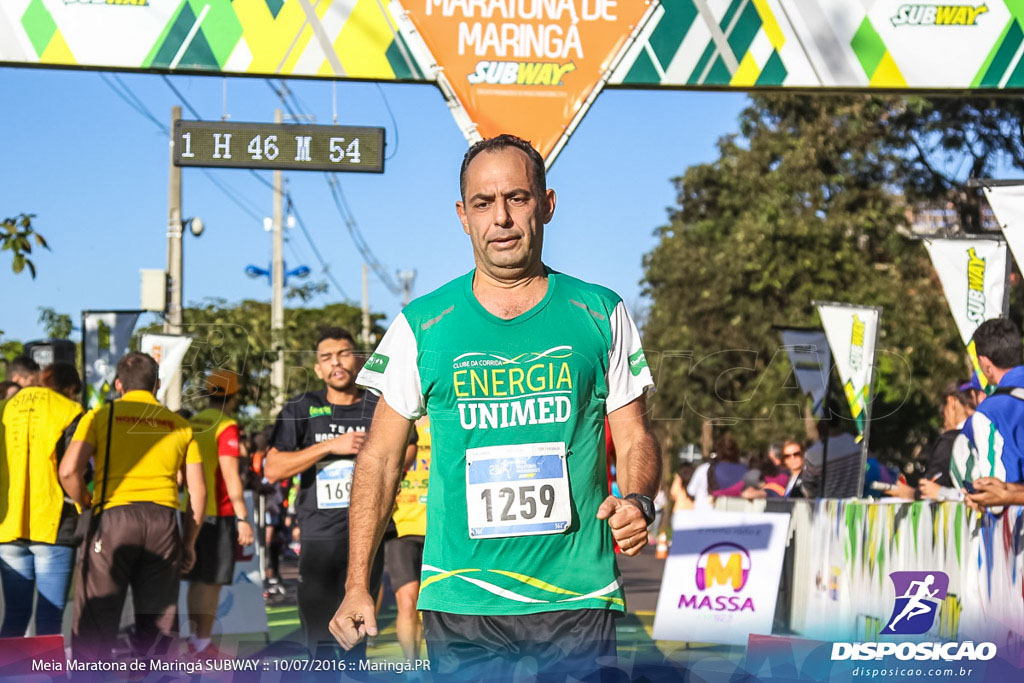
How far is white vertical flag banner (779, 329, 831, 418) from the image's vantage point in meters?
12.2

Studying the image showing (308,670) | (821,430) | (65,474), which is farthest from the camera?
(821,430)

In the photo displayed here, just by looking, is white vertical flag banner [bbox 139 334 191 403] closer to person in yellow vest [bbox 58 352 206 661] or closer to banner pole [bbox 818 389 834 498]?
person in yellow vest [bbox 58 352 206 661]

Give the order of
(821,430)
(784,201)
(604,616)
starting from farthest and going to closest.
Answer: (784,201), (821,430), (604,616)

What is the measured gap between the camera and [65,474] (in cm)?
713

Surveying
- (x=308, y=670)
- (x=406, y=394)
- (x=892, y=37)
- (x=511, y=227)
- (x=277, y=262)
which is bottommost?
(x=308, y=670)

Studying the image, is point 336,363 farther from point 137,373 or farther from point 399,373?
point 399,373

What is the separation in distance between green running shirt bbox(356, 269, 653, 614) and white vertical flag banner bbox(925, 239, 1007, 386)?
6.01 metres

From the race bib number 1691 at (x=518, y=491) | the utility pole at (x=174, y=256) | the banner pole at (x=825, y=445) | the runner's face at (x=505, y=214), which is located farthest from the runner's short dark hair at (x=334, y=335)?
the utility pole at (x=174, y=256)

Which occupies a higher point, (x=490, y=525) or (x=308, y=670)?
(x=490, y=525)

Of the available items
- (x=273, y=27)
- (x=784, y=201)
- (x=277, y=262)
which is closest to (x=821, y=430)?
(x=273, y=27)

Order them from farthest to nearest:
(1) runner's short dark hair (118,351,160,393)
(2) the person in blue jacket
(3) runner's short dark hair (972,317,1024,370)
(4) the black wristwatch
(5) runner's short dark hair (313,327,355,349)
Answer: (5) runner's short dark hair (313,327,355,349), (1) runner's short dark hair (118,351,160,393), (3) runner's short dark hair (972,317,1024,370), (2) the person in blue jacket, (4) the black wristwatch

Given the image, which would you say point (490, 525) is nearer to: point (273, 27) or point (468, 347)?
point (468, 347)

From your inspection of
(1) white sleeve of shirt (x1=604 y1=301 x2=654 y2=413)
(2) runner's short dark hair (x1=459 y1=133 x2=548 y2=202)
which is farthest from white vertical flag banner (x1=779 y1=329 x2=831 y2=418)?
(2) runner's short dark hair (x1=459 y1=133 x2=548 y2=202)

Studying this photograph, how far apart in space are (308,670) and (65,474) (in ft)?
9.24
